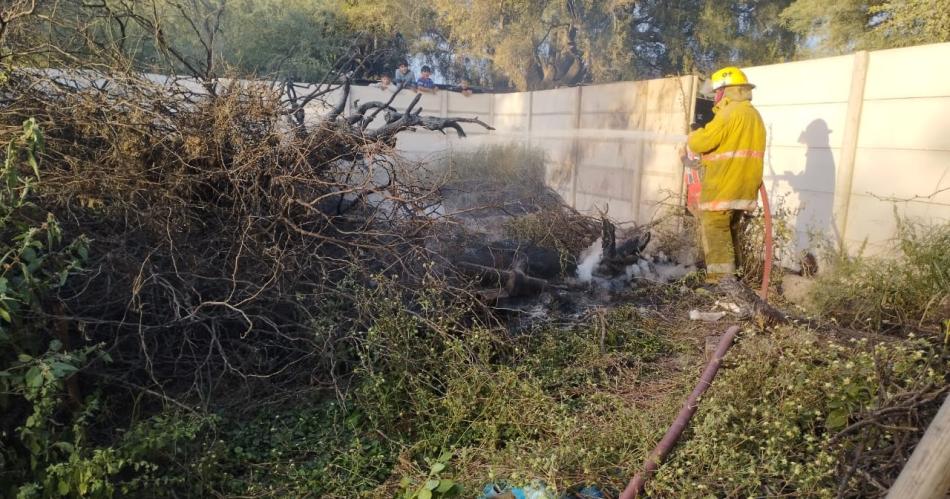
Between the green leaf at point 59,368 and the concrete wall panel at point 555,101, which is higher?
the concrete wall panel at point 555,101

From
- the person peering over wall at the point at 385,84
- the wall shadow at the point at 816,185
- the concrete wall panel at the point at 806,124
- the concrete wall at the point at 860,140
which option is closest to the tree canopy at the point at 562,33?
the person peering over wall at the point at 385,84

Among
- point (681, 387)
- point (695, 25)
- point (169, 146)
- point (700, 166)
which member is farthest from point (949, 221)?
point (695, 25)

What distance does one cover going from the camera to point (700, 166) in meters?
5.62

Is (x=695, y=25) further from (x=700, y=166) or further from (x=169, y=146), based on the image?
(x=169, y=146)

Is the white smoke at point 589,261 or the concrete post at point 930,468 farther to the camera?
the white smoke at point 589,261

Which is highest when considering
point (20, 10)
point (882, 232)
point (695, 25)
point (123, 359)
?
point (695, 25)

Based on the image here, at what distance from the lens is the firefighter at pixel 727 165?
194 inches

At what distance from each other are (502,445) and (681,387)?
1098 mm

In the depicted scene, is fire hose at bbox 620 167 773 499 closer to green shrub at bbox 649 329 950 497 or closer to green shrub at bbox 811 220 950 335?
green shrub at bbox 649 329 950 497

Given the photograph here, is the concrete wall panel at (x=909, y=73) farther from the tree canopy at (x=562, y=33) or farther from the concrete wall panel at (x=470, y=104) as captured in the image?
the tree canopy at (x=562, y=33)

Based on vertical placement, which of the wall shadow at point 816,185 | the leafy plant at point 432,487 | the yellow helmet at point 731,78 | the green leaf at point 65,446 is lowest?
the leafy plant at point 432,487

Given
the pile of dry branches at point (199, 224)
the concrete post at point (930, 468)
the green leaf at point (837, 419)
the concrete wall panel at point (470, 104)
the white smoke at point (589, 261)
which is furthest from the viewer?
the concrete wall panel at point (470, 104)

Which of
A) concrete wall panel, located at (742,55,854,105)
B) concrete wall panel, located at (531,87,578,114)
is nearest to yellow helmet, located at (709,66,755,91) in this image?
concrete wall panel, located at (742,55,854,105)

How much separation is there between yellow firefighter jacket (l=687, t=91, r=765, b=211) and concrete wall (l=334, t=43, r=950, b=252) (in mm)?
745
